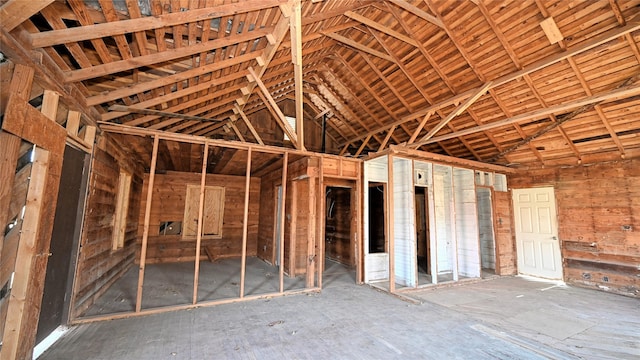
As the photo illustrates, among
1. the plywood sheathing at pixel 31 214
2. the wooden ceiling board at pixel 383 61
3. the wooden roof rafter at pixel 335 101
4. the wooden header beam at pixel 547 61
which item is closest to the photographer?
the plywood sheathing at pixel 31 214

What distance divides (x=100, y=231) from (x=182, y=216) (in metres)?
3.85

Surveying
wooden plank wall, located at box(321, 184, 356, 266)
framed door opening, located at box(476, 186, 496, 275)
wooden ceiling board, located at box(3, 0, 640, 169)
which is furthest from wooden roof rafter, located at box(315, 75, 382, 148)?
framed door opening, located at box(476, 186, 496, 275)

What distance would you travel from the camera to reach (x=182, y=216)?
8031 mm

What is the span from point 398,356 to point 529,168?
23.1 ft

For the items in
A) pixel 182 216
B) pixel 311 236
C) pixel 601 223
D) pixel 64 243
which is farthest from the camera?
pixel 182 216

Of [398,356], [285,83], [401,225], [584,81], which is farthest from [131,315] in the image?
[584,81]

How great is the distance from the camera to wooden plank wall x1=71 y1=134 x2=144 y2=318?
11.8ft

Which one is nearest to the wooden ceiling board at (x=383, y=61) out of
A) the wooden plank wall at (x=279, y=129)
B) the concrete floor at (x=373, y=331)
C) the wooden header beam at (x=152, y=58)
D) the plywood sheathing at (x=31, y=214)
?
the wooden header beam at (x=152, y=58)

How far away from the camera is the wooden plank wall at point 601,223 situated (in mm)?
5551

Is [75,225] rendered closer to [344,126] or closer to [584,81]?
[344,126]

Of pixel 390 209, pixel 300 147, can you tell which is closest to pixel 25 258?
pixel 300 147

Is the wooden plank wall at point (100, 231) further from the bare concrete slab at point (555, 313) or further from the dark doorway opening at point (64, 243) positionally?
the bare concrete slab at point (555, 313)

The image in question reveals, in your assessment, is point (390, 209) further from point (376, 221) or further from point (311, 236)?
point (376, 221)

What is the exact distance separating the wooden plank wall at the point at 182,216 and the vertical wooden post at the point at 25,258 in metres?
5.69
